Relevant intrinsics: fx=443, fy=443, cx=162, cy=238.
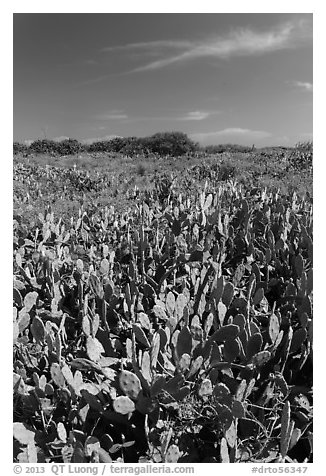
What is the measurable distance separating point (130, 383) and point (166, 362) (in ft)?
1.13

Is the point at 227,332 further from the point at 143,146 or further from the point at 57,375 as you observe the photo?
the point at 143,146

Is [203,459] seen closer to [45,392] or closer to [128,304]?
[45,392]

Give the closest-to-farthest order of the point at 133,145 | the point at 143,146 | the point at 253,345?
1. the point at 253,345
2. the point at 143,146
3. the point at 133,145

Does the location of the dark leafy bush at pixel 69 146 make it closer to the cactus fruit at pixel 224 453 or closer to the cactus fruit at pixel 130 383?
the cactus fruit at pixel 130 383

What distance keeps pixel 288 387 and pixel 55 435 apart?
1043 mm

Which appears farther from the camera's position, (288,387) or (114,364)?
(114,364)

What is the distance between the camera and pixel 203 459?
180 cm

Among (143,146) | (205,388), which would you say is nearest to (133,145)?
(143,146)

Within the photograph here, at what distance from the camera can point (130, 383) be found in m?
1.79

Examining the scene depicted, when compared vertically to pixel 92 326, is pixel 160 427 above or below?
below

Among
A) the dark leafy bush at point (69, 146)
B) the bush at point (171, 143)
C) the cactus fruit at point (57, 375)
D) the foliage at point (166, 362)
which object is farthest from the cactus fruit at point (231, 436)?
the dark leafy bush at point (69, 146)

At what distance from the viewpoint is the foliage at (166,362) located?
1.81 metres

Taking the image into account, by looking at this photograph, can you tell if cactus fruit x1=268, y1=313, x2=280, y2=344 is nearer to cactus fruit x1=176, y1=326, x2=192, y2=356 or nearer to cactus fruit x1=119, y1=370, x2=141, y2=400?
cactus fruit x1=176, y1=326, x2=192, y2=356

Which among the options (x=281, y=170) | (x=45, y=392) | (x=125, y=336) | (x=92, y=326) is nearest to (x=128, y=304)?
(x=125, y=336)
